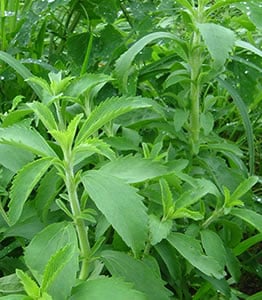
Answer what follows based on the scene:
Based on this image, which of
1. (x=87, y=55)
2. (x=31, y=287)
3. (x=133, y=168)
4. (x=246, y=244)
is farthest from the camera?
(x=87, y=55)

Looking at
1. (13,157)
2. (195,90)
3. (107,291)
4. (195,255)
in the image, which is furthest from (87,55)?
(107,291)

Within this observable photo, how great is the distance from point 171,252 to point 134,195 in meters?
0.23

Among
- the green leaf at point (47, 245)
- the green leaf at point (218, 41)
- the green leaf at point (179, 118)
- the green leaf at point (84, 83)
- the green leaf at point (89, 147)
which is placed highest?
the green leaf at point (218, 41)

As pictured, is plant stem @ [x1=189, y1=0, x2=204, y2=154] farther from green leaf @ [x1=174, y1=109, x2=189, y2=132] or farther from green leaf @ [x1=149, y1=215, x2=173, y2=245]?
green leaf @ [x1=149, y1=215, x2=173, y2=245]

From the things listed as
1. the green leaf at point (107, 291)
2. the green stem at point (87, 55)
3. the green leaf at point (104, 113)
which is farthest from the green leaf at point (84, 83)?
the green leaf at point (107, 291)

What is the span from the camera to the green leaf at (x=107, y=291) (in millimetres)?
661

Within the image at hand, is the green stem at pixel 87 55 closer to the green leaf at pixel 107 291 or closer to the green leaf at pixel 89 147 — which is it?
the green leaf at pixel 89 147

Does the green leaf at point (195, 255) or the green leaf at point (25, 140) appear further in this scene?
the green leaf at point (195, 255)

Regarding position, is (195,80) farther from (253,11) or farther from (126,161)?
(126,161)

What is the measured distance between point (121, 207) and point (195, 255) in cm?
18

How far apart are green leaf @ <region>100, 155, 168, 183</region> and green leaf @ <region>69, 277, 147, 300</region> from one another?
0.13 m

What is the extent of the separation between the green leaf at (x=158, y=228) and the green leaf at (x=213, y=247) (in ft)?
0.30

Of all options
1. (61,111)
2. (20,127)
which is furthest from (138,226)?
(61,111)

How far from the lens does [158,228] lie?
82cm
